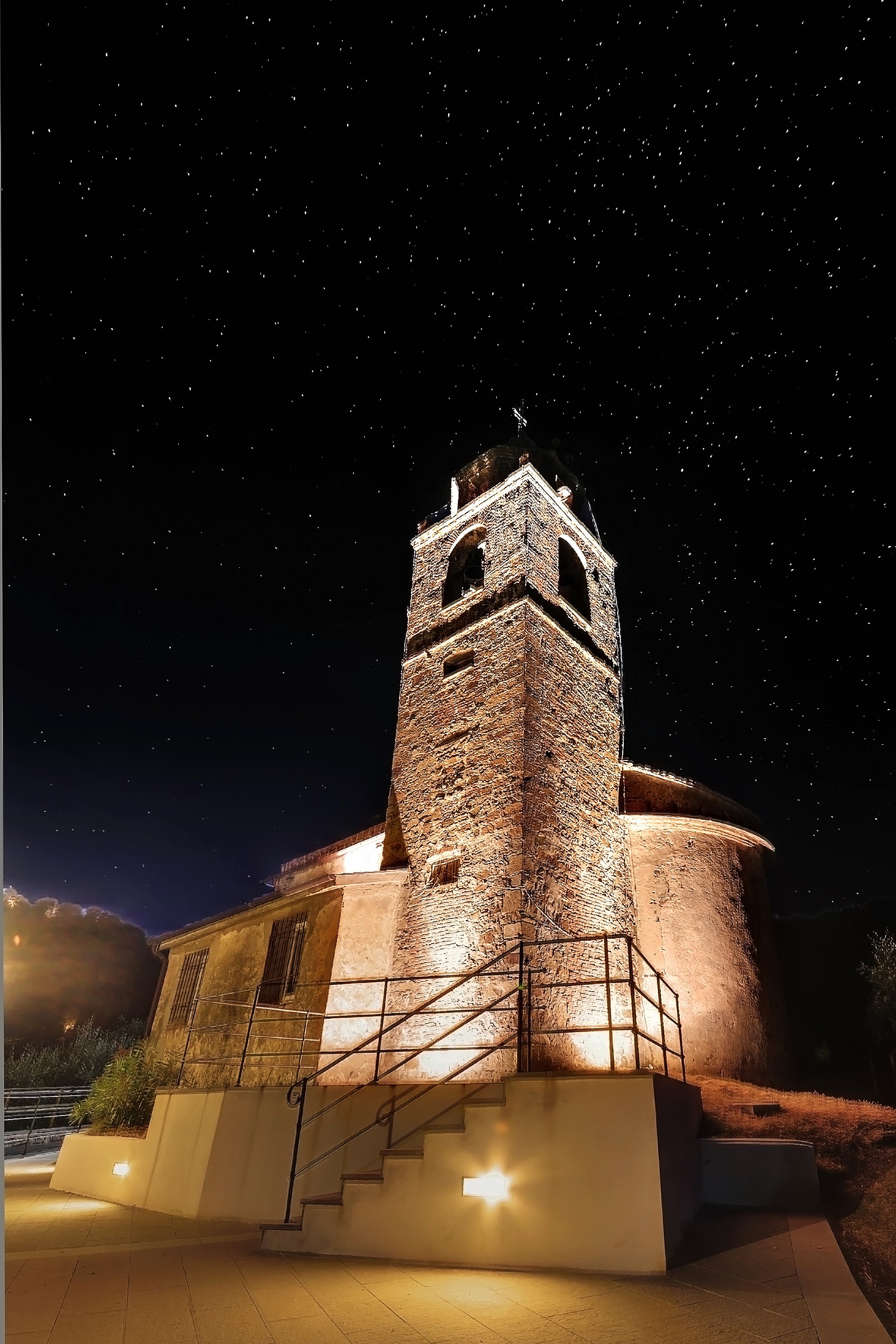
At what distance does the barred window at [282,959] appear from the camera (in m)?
12.9

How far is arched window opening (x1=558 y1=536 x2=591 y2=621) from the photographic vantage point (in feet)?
50.9

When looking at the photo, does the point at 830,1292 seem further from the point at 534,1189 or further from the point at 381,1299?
the point at 381,1299

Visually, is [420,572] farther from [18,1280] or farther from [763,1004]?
[18,1280]

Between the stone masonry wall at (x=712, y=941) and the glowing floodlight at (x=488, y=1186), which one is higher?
the stone masonry wall at (x=712, y=941)

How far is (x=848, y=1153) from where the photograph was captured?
7977 mm

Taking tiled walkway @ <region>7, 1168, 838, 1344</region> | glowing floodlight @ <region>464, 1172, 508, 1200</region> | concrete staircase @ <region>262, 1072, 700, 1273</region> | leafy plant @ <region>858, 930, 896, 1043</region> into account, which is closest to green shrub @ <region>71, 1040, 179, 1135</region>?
tiled walkway @ <region>7, 1168, 838, 1344</region>

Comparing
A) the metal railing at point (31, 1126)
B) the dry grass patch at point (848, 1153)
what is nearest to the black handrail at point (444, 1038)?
the dry grass patch at point (848, 1153)

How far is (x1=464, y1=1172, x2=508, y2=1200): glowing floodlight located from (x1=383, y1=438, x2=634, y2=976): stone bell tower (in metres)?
4.04

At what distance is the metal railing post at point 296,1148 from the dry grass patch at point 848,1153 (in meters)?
4.62

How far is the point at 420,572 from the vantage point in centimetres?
1662

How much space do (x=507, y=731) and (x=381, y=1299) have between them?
315 inches

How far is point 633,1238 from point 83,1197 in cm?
928

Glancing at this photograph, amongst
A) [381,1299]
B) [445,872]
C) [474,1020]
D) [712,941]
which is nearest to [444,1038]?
[474,1020]

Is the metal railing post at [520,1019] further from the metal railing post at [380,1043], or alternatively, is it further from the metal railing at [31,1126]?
the metal railing at [31,1126]
